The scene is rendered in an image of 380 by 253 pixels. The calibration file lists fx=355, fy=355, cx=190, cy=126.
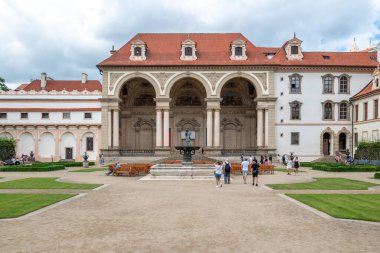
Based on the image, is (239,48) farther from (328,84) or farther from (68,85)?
(68,85)

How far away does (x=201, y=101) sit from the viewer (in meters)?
58.0

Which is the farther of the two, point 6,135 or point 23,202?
point 6,135

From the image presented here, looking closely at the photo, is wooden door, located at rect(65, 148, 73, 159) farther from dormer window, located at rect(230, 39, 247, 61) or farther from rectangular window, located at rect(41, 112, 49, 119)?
dormer window, located at rect(230, 39, 247, 61)

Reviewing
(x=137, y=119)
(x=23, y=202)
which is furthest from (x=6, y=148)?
(x=23, y=202)

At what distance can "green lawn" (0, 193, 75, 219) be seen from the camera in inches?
527

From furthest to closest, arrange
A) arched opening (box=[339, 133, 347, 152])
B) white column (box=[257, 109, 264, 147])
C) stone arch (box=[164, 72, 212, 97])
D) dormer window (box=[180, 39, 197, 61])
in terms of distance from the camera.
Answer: arched opening (box=[339, 133, 347, 152]), dormer window (box=[180, 39, 197, 61]), white column (box=[257, 109, 264, 147]), stone arch (box=[164, 72, 212, 97])

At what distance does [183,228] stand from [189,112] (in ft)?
154

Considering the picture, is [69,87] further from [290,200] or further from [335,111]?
[290,200]

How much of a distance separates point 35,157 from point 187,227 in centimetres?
4798

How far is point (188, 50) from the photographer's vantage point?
51438 mm

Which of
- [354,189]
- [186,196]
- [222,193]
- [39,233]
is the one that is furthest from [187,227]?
[354,189]

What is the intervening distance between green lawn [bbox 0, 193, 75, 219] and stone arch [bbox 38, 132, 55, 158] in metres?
37.2

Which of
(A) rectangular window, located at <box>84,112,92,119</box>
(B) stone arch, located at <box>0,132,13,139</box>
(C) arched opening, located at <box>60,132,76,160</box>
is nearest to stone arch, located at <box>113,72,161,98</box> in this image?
(A) rectangular window, located at <box>84,112,92,119</box>

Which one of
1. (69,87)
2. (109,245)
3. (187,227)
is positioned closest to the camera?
(109,245)
